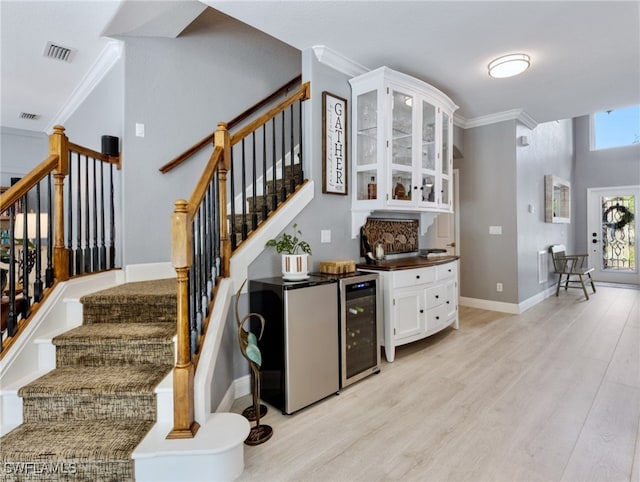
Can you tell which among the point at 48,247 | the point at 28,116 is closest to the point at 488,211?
the point at 48,247

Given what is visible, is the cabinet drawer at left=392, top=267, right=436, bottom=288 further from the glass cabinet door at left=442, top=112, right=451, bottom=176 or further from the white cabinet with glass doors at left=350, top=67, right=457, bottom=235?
the glass cabinet door at left=442, top=112, right=451, bottom=176

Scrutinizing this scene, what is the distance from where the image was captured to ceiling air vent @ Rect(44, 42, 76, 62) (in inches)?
121

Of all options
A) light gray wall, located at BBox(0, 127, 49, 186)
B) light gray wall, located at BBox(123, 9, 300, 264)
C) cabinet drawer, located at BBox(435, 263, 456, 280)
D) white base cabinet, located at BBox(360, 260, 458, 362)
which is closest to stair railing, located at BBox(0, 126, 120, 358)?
light gray wall, located at BBox(123, 9, 300, 264)

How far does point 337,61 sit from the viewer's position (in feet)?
10.4

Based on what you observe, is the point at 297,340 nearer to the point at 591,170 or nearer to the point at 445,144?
the point at 445,144

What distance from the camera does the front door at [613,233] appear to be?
7.04 m

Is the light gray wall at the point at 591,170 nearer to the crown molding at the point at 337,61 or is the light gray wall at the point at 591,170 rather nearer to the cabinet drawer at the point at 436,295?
the cabinet drawer at the point at 436,295

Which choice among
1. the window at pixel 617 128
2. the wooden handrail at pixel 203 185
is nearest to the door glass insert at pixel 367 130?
the wooden handrail at pixel 203 185

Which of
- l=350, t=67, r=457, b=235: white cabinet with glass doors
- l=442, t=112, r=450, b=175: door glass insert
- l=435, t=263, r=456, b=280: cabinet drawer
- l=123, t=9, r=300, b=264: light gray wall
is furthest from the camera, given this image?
l=442, t=112, r=450, b=175: door glass insert

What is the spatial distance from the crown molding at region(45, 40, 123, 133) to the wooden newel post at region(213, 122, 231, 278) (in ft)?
5.01

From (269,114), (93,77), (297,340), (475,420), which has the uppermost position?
(93,77)

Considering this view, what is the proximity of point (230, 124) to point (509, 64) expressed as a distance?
2716 millimetres

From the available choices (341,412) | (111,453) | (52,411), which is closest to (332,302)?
(341,412)

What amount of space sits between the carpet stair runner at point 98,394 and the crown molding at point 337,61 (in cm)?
233
